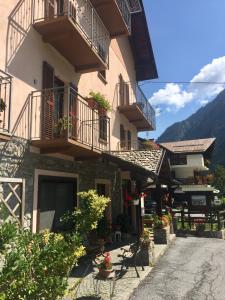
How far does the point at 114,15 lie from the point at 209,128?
130 metres

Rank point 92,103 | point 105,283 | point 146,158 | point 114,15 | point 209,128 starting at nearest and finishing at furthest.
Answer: point 105,283 < point 146,158 < point 92,103 < point 114,15 < point 209,128

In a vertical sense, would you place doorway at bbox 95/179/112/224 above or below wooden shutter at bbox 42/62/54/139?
below

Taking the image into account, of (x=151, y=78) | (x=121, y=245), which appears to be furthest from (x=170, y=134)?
(x=121, y=245)

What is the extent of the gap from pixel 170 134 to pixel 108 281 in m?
174

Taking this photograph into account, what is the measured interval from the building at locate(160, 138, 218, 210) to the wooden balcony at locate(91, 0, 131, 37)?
31903 mm

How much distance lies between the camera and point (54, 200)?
33.8 feet

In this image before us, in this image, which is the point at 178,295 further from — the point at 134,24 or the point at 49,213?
the point at 134,24

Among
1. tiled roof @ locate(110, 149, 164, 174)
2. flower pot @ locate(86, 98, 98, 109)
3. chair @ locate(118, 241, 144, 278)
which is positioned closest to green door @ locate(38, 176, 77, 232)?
tiled roof @ locate(110, 149, 164, 174)

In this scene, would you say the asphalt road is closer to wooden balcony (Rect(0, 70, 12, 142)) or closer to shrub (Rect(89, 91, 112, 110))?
wooden balcony (Rect(0, 70, 12, 142))

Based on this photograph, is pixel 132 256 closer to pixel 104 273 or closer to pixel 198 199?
pixel 104 273

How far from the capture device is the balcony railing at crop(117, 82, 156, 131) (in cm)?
1800

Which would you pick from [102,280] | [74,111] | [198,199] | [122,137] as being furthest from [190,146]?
[102,280]

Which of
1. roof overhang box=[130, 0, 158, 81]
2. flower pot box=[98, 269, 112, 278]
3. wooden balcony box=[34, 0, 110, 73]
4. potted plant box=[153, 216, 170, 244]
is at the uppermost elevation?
roof overhang box=[130, 0, 158, 81]

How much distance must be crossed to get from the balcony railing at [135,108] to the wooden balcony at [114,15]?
305cm
